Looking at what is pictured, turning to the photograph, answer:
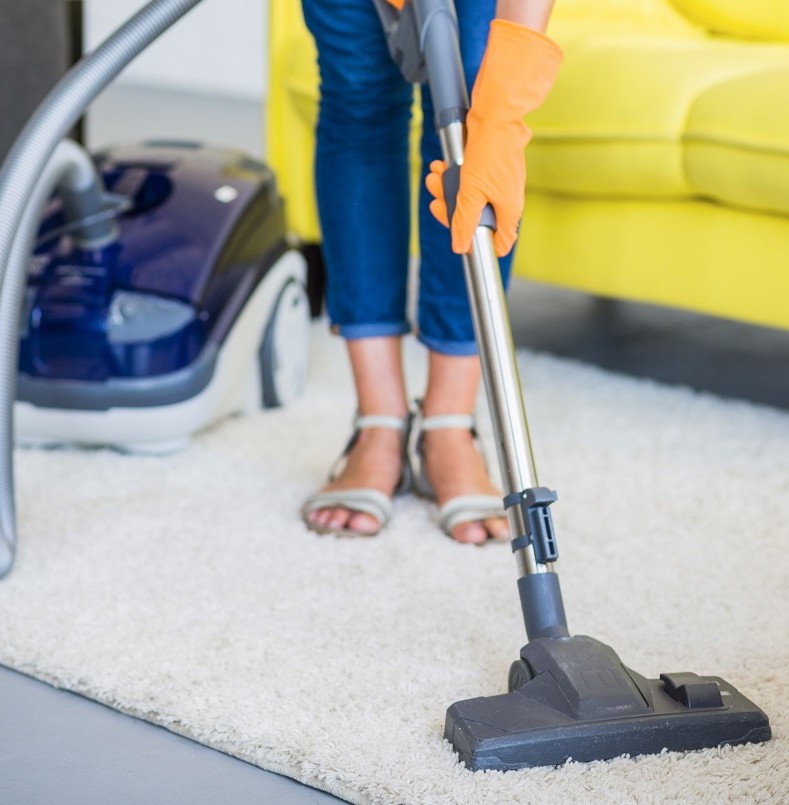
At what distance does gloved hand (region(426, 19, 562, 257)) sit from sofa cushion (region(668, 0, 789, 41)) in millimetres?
1108

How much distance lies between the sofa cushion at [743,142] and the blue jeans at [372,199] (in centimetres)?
37

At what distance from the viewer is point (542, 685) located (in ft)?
2.49

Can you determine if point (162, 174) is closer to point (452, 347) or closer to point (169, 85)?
point (452, 347)

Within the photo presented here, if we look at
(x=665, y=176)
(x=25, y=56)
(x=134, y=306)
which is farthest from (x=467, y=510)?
(x=25, y=56)

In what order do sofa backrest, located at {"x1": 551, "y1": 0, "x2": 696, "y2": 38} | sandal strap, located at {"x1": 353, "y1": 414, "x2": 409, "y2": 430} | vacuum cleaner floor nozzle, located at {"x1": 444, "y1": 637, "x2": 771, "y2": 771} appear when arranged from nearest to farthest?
vacuum cleaner floor nozzle, located at {"x1": 444, "y1": 637, "x2": 771, "y2": 771}, sandal strap, located at {"x1": 353, "y1": 414, "x2": 409, "y2": 430}, sofa backrest, located at {"x1": 551, "y1": 0, "x2": 696, "y2": 38}

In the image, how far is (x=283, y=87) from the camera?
187cm

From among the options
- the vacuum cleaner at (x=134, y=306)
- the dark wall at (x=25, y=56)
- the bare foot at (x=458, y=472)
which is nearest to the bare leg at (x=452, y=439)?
the bare foot at (x=458, y=472)

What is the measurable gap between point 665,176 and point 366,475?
1.82 ft

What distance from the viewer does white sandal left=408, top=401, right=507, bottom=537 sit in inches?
45.8

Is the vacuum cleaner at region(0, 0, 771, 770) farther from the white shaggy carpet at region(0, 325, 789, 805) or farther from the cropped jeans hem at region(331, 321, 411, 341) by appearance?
the cropped jeans hem at region(331, 321, 411, 341)

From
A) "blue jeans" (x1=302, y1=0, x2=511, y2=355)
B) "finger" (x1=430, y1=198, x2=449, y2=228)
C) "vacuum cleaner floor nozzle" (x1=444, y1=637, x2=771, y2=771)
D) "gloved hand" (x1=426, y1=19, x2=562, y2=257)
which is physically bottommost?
"vacuum cleaner floor nozzle" (x1=444, y1=637, x2=771, y2=771)

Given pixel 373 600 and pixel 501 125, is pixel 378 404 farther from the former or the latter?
pixel 501 125

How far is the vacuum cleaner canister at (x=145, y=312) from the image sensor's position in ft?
4.30

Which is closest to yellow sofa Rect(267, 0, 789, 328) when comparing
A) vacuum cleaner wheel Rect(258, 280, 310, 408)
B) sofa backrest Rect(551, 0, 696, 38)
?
sofa backrest Rect(551, 0, 696, 38)
